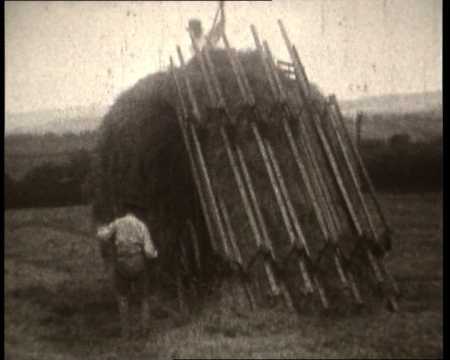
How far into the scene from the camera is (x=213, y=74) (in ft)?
14.7

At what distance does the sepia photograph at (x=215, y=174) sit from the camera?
157 inches

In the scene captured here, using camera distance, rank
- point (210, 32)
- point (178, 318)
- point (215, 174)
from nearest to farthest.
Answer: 1. point (178, 318)
2. point (215, 174)
3. point (210, 32)

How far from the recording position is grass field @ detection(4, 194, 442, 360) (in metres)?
3.76

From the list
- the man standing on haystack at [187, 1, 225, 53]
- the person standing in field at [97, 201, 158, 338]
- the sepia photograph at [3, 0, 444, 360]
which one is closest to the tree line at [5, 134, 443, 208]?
the sepia photograph at [3, 0, 444, 360]

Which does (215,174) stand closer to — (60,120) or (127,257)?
(127,257)

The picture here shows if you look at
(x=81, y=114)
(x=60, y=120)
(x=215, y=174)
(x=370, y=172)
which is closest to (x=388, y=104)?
(x=370, y=172)

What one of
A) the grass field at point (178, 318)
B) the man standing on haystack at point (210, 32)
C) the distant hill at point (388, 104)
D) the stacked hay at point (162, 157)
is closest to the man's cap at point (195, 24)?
the man standing on haystack at point (210, 32)

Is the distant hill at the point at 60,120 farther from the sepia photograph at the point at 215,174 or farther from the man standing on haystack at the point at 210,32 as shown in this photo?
the man standing on haystack at the point at 210,32

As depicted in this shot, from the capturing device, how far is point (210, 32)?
14.4 ft

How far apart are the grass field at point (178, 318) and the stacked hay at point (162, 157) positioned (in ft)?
1.29

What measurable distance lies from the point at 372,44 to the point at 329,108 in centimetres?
56

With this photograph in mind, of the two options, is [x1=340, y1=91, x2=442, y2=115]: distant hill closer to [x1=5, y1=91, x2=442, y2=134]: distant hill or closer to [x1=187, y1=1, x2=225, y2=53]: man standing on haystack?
[x1=5, y1=91, x2=442, y2=134]: distant hill

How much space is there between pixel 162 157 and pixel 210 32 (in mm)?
998

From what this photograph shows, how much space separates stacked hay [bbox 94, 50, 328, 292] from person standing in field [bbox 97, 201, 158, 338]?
20cm
